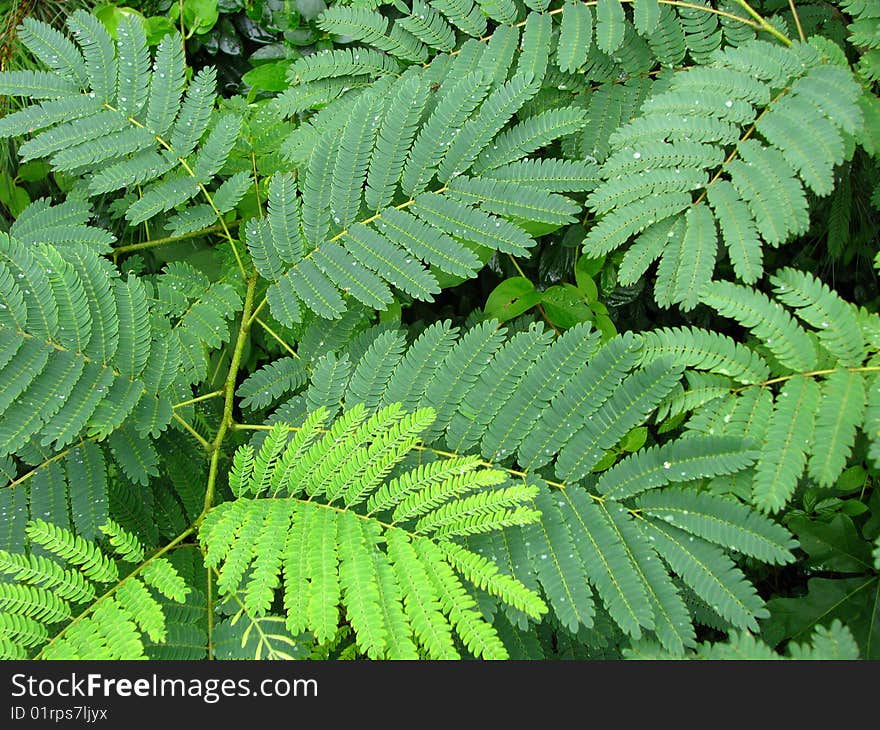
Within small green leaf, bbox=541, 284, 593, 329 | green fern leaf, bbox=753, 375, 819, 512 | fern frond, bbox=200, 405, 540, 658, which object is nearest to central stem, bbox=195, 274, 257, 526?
fern frond, bbox=200, 405, 540, 658

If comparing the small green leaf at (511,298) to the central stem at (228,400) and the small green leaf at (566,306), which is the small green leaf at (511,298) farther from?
the central stem at (228,400)

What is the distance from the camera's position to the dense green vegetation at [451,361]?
4.89 feet

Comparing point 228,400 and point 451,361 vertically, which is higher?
point 451,361

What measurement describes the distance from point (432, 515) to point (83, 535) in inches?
34.8

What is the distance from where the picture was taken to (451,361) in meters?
1.71

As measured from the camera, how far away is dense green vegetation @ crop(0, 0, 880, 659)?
1490 mm

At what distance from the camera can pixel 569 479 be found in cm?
163

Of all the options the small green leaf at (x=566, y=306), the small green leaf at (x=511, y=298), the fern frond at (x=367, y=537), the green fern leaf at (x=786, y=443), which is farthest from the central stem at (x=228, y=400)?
the green fern leaf at (x=786, y=443)

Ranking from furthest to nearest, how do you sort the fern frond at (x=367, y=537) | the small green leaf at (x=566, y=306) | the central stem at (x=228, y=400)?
1. the small green leaf at (x=566, y=306)
2. the central stem at (x=228, y=400)
3. the fern frond at (x=367, y=537)

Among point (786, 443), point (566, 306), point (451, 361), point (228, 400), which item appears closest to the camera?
point (786, 443)

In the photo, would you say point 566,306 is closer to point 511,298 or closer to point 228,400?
point 511,298

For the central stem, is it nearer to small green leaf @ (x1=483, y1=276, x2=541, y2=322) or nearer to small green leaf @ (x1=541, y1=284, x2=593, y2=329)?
small green leaf @ (x1=483, y1=276, x2=541, y2=322)

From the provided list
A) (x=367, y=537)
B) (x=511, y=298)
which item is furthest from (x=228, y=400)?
(x=511, y=298)
